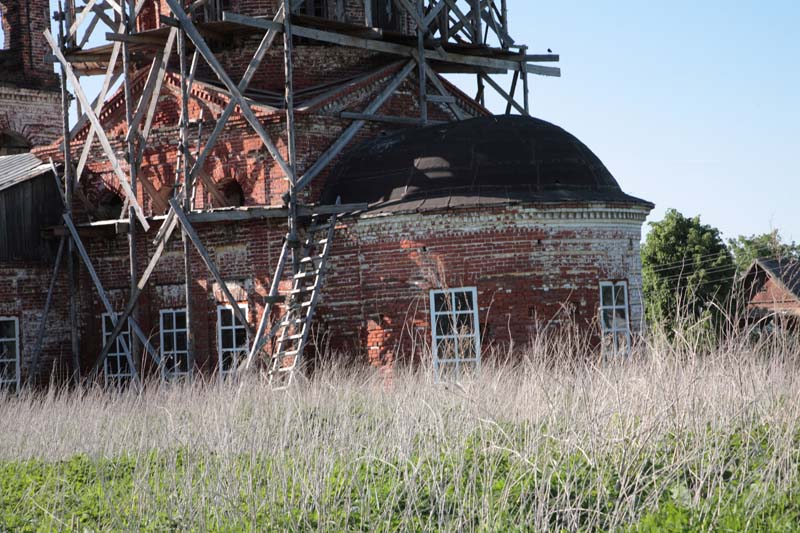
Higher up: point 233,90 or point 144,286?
point 233,90

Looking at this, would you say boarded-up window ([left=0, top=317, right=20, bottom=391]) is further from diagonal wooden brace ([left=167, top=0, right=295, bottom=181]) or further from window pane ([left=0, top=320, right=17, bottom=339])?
diagonal wooden brace ([left=167, top=0, right=295, bottom=181])

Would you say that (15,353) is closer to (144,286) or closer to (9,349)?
(9,349)

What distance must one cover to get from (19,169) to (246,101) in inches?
236

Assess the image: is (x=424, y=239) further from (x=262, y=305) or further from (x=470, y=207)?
(x=262, y=305)

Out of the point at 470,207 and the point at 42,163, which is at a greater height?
the point at 42,163

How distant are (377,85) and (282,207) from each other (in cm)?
323

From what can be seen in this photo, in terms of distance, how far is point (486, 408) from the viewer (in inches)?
369

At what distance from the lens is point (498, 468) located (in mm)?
9320

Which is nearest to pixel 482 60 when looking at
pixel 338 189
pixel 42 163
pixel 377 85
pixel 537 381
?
pixel 377 85

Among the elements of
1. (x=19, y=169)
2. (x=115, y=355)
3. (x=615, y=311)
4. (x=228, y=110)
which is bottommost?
(x=115, y=355)

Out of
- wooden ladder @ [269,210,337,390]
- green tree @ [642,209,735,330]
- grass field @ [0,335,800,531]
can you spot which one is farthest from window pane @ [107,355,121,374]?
green tree @ [642,209,735,330]

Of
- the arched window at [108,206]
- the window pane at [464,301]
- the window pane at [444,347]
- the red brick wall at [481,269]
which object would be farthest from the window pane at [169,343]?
the window pane at [464,301]

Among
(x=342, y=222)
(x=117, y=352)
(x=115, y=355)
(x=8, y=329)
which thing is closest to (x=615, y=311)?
(x=342, y=222)

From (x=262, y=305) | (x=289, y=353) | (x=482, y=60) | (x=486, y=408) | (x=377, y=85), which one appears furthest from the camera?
(x=482, y=60)
